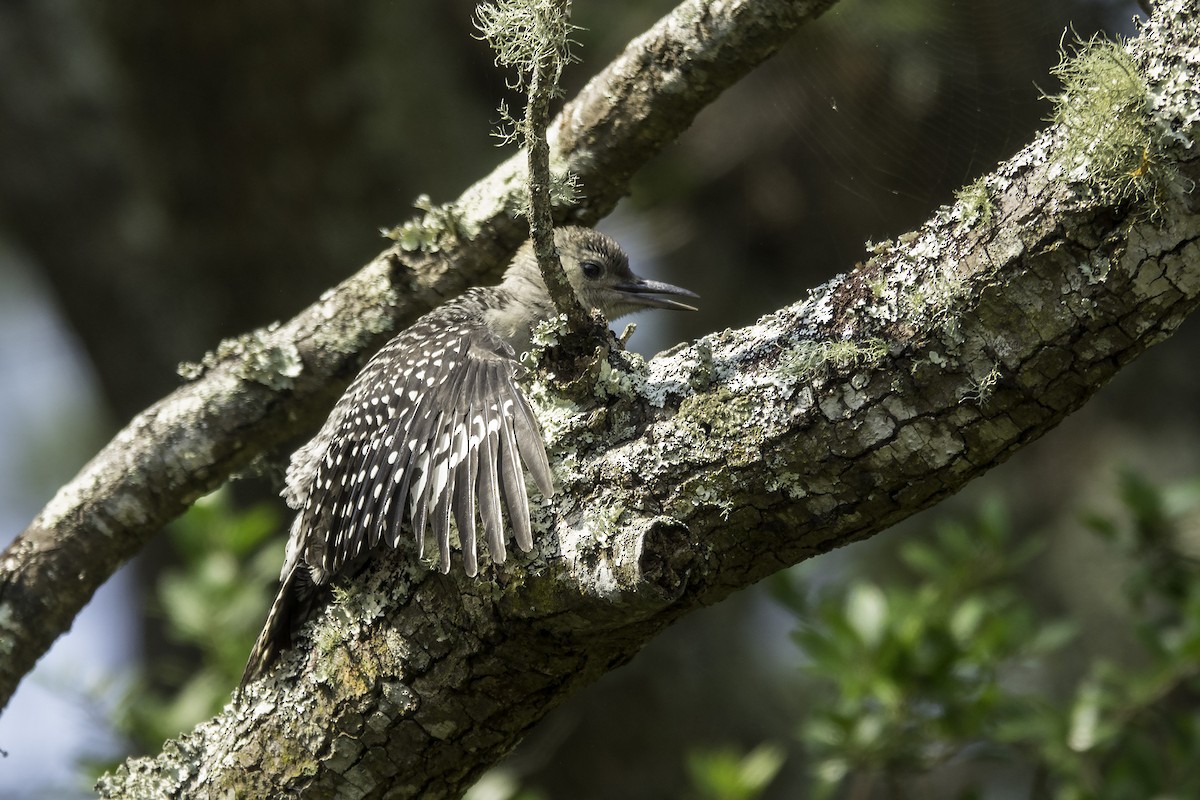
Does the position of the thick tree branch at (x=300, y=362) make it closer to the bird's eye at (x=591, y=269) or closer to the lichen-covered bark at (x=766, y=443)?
the bird's eye at (x=591, y=269)

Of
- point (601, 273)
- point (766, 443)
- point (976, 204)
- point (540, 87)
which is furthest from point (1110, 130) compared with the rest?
point (601, 273)

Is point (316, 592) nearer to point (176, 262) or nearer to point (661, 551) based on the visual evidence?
point (661, 551)

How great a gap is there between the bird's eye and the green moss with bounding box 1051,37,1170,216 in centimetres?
214

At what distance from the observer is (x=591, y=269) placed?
3969 mm

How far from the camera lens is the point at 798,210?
6.42m

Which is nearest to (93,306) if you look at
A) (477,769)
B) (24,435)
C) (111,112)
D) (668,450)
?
(111,112)

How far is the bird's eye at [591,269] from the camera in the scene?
13.0ft

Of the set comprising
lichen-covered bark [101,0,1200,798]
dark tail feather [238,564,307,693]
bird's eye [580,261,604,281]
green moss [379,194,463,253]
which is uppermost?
bird's eye [580,261,604,281]

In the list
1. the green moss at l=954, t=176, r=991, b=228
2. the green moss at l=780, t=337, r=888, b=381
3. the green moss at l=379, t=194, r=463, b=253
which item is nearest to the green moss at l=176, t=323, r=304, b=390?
the green moss at l=379, t=194, r=463, b=253

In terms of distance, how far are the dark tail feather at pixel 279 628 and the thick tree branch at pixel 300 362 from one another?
0.61m

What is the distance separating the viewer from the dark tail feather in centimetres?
266

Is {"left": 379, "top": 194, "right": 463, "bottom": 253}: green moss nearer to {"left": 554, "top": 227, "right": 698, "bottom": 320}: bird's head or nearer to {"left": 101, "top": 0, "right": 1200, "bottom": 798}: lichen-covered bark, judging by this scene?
{"left": 554, "top": 227, "right": 698, "bottom": 320}: bird's head

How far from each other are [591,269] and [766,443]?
2.05 metres

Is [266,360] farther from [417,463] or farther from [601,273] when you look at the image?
[601,273]
